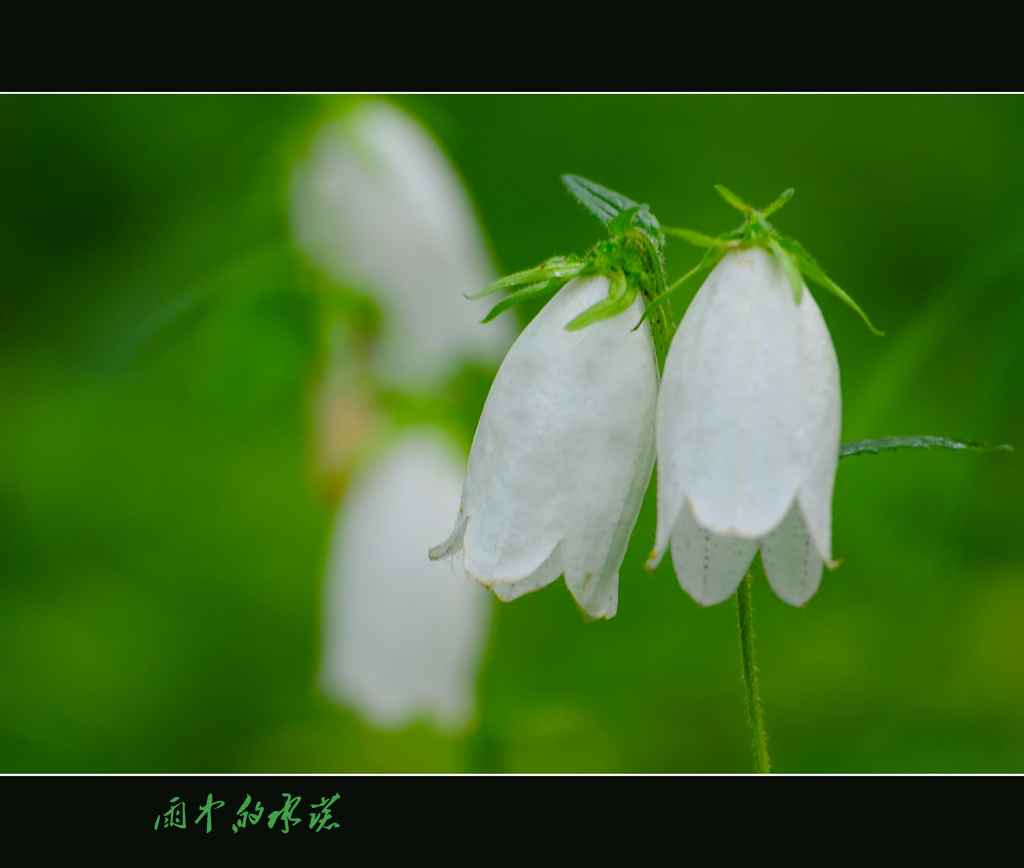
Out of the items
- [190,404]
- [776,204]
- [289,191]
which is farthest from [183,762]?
[776,204]

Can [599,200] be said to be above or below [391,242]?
below

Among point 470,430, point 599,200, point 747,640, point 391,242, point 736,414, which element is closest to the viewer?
point 736,414

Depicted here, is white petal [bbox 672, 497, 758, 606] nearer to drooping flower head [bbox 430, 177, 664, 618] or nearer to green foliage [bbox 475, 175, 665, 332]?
drooping flower head [bbox 430, 177, 664, 618]

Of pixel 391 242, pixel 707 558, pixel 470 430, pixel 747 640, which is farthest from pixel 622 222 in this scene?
pixel 470 430

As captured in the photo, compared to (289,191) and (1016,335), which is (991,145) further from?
(289,191)

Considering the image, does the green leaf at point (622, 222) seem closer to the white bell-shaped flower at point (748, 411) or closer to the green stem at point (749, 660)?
the white bell-shaped flower at point (748, 411)

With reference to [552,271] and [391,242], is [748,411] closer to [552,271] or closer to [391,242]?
[552,271]
